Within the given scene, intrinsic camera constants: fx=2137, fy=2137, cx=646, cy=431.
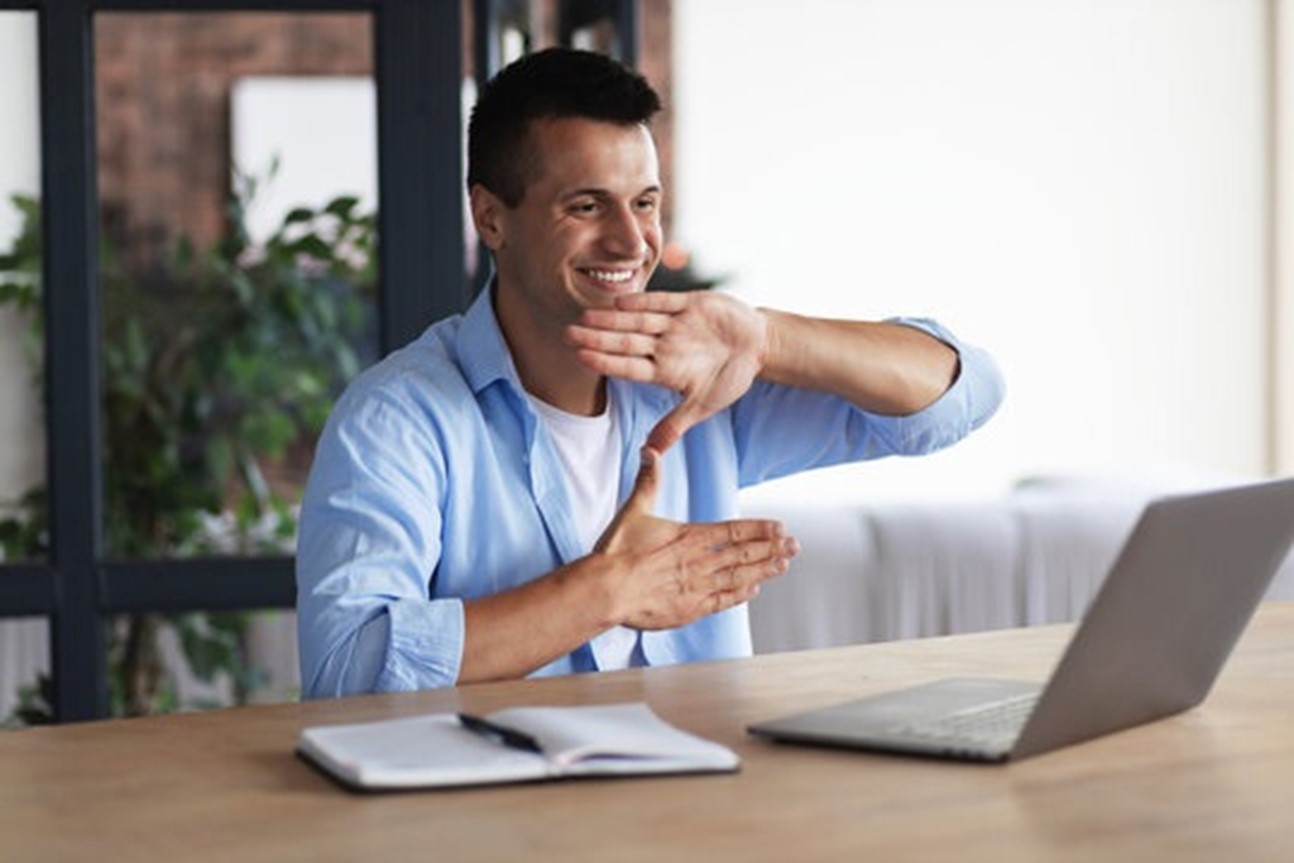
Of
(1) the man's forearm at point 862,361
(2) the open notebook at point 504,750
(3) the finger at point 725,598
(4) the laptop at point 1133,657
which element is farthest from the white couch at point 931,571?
(2) the open notebook at point 504,750

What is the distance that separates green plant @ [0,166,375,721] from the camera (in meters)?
3.06

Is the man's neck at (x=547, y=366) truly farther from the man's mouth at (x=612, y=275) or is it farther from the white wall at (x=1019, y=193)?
the white wall at (x=1019, y=193)

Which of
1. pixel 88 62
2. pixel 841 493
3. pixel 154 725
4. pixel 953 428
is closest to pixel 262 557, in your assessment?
pixel 88 62

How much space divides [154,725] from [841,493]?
5697mm

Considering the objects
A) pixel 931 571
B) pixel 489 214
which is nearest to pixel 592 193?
pixel 489 214

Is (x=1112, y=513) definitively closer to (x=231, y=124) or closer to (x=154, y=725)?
(x=154, y=725)

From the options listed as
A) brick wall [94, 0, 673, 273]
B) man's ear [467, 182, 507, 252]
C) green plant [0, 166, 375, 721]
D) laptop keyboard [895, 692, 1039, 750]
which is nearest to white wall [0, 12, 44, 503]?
green plant [0, 166, 375, 721]

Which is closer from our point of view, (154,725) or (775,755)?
(775,755)

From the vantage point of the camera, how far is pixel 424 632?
2.01 metres

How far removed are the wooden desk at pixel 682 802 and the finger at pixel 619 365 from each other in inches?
19.5

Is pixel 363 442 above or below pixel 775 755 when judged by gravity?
above

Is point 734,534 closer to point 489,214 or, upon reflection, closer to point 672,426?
point 672,426

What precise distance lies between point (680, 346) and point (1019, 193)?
18.2 ft

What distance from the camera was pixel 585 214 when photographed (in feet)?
7.98
